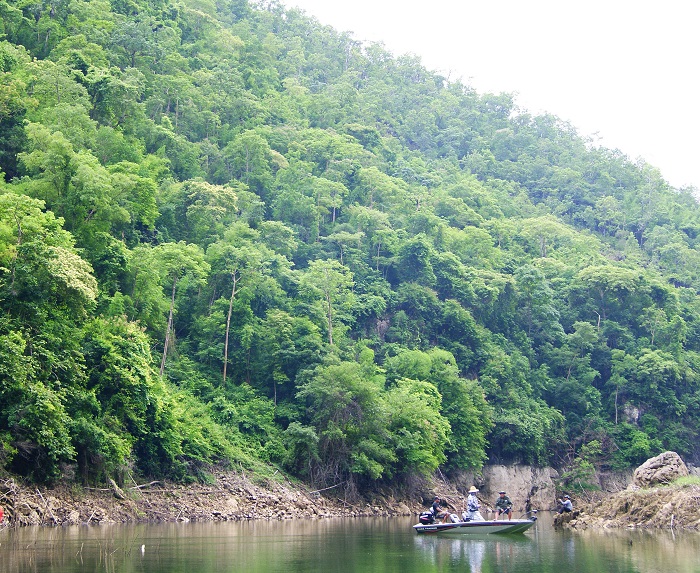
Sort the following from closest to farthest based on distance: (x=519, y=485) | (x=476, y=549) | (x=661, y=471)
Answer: (x=476, y=549), (x=661, y=471), (x=519, y=485)

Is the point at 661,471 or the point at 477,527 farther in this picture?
the point at 661,471

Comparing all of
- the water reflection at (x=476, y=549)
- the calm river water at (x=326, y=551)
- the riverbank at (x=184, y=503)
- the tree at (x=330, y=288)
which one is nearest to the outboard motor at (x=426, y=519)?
the calm river water at (x=326, y=551)

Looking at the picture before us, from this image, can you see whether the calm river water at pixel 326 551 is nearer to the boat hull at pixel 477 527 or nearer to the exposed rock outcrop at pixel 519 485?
the boat hull at pixel 477 527

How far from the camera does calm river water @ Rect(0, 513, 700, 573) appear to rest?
15.5 metres

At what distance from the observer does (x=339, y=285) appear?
165 ft

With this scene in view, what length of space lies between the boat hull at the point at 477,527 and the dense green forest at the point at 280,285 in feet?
37.3

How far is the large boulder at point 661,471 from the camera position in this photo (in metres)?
30.9

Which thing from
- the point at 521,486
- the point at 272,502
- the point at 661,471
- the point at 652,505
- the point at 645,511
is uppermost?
the point at 661,471

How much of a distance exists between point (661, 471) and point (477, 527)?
9.99 metres

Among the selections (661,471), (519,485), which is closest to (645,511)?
(661,471)

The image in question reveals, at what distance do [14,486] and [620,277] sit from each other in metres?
46.0

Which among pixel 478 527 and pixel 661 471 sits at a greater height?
pixel 661 471

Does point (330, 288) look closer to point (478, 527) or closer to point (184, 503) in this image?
point (184, 503)

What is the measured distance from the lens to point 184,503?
3172 centimetres
